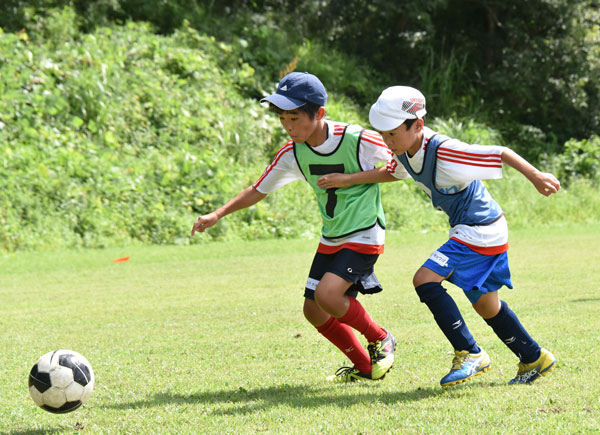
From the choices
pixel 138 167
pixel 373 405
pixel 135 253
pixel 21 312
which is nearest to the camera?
pixel 373 405

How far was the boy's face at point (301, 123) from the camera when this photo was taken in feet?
15.6

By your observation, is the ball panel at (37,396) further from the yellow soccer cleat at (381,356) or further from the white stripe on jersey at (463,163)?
the white stripe on jersey at (463,163)

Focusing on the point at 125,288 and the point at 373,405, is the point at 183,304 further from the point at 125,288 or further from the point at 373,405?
the point at 373,405

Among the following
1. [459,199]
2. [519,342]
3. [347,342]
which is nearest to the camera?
[459,199]

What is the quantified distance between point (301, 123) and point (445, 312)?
4.66 feet

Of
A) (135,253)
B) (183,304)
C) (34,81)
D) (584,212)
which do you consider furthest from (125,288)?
(584,212)

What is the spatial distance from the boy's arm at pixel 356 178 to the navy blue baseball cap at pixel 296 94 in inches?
18.7

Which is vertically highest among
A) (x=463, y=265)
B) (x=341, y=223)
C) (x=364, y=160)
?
(x=364, y=160)

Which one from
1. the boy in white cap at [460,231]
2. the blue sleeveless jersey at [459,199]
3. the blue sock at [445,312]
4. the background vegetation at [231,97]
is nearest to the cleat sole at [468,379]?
the boy in white cap at [460,231]

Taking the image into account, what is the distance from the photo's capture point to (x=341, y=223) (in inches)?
191

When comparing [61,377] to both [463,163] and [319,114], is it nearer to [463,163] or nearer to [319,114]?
[319,114]

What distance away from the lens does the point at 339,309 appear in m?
4.71

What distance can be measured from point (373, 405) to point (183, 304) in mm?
4351

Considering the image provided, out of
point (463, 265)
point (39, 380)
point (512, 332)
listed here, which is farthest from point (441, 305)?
point (39, 380)
